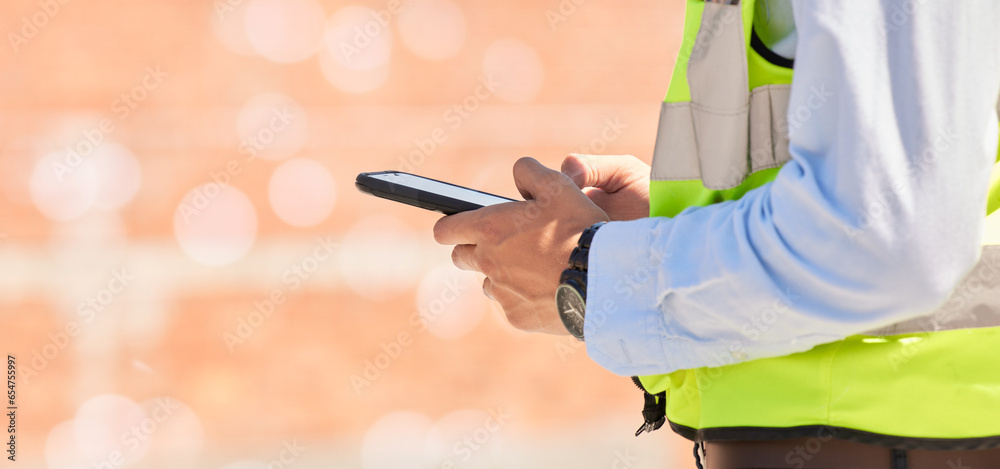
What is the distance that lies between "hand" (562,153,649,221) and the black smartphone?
6.7 inches

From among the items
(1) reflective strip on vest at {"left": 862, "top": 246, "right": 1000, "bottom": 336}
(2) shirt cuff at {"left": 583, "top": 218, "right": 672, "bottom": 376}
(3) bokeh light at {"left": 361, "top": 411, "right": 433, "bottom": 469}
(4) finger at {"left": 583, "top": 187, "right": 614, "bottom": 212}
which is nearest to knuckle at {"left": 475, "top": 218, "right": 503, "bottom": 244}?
(2) shirt cuff at {"left": 583, "top": 218, "right": 672, "bottom": 376}

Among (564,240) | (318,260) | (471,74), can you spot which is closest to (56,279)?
(318,260)

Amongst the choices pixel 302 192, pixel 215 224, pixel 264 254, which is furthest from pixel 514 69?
pixel 215 224

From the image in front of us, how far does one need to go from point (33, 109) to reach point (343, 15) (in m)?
1.79

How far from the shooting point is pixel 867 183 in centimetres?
61

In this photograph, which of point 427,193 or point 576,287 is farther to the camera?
point 427,193

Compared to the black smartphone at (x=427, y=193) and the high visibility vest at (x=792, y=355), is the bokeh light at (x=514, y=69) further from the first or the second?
the high visibility vest at (x=792, y=355)

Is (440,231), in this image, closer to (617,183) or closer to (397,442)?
(617,183)

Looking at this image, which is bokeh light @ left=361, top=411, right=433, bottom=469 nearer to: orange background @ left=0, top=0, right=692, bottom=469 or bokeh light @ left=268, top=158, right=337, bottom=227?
orange background @ left=0, top=0, right=692, bottom=469

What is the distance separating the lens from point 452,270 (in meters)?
4.41

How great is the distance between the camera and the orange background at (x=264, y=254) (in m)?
3.90

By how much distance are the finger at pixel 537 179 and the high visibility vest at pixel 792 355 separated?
182 millimetres

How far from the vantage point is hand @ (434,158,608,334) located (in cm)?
94

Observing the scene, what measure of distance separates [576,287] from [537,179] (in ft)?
0.72
